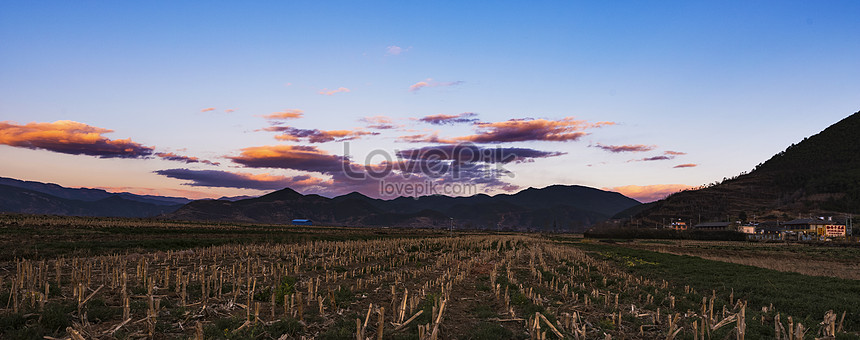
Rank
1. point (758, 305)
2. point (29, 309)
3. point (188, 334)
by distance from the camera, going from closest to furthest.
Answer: point (188, 334)
point (29, 309)
point (758, 305)

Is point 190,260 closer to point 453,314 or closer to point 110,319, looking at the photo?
point 110,319

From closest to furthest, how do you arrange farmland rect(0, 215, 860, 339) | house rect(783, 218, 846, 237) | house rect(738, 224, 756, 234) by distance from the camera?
farmland rect(0, 215, 860, 339) → house rect(783, 218, 846, 237) → house rect(738, 224, 756, 234)

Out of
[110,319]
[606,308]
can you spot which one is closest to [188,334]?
[110,319]

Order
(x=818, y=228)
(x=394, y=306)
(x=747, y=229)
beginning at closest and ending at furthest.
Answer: (x=394, y=306) → (x=818, y=228) → (x=747, y=229)

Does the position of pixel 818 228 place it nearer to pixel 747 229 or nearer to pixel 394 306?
pixel 747 229

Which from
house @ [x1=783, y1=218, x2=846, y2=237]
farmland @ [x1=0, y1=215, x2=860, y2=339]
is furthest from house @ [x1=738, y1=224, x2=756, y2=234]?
farmland @ [x1=0, y1=215, x2=860, y2=339]

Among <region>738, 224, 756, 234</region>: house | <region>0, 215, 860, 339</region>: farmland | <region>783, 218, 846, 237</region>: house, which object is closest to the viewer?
<region>0, 215, 860, 339</region>: farmland

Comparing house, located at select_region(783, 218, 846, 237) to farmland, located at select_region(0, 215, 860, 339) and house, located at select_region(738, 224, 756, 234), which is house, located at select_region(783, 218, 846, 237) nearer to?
house, located at select_region(738, 224, 756, 234)

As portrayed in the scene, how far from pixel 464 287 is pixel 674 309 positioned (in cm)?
941

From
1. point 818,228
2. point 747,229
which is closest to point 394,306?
point 818,228

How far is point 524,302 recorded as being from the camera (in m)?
18.8

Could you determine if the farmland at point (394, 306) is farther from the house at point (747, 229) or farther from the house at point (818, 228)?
the house at point (747, 229)

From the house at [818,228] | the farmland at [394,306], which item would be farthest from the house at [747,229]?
the farmland at [394,306]

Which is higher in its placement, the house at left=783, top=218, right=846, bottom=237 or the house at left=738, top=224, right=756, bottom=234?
the house at left=783, top=218, right=846, bottom=237
